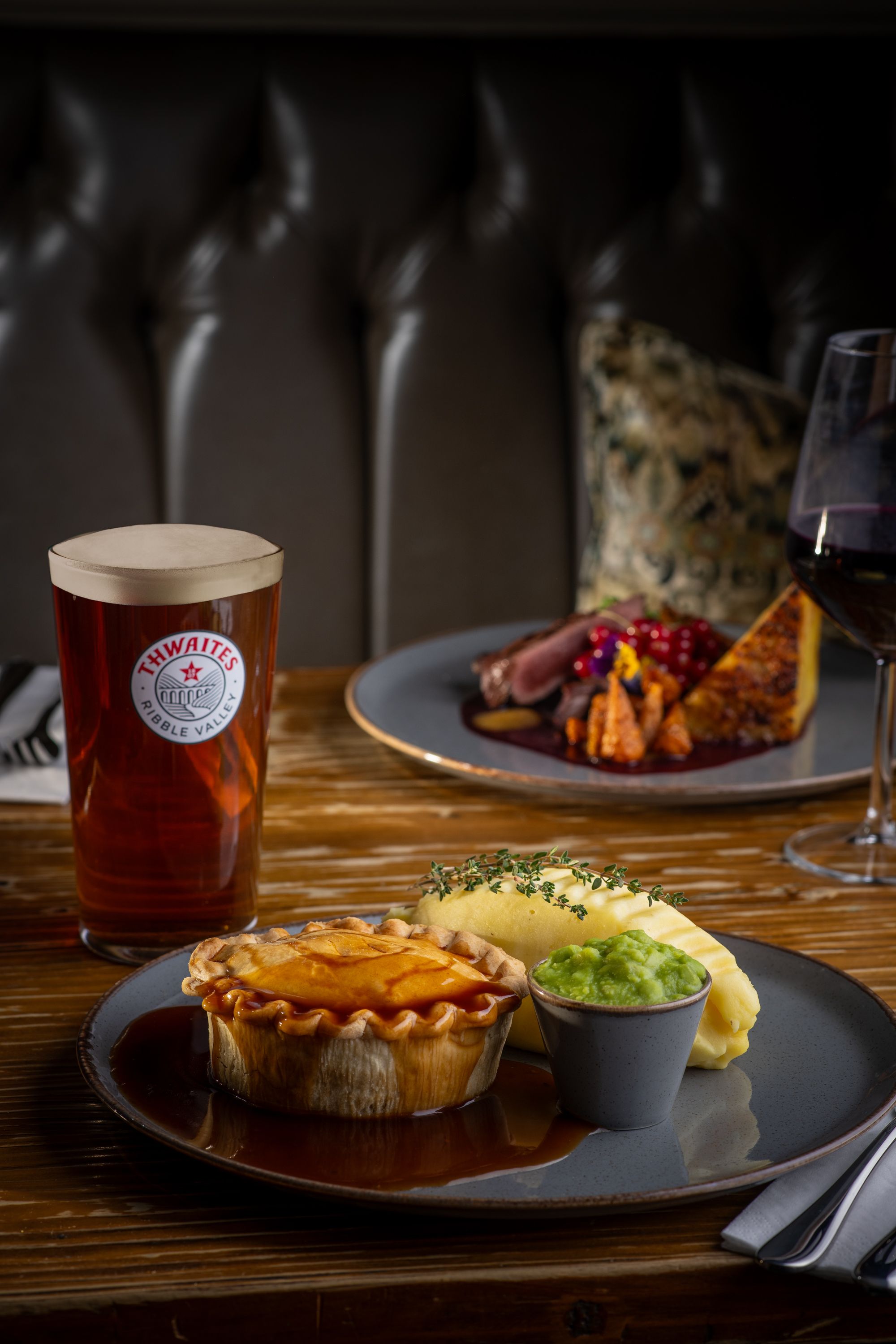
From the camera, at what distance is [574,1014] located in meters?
0.64

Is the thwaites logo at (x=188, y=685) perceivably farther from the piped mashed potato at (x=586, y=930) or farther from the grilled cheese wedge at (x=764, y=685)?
the grilled cheese wedge at (x=764, y=685)

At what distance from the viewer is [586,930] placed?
75 cm

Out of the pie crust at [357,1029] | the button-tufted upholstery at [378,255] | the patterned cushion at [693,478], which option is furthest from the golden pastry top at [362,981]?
the button-tufted upholstery at [378,255]

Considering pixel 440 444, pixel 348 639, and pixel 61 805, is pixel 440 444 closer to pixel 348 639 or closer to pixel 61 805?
Answer: pixel 348 639

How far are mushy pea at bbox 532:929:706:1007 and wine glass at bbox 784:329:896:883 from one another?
413 mm

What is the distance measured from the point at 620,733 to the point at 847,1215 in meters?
0.70

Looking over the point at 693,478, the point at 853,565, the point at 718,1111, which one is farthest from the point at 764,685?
the point at 693,478

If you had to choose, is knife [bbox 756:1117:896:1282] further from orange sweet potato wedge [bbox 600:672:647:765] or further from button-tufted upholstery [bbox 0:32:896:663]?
button-tufted upholstery [bbox 0:32:896:663]

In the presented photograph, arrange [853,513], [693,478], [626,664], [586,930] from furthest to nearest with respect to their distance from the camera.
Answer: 1. [693,478]
2. [626,664]
3. [853,513]
4. [586,930]

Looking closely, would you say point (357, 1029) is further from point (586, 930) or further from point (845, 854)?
point (845, 854)

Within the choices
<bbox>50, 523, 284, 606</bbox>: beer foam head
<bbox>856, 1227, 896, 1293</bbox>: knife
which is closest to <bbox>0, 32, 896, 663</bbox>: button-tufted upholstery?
<bbox>50, 523, 284, 606</bbox>: beer foam head

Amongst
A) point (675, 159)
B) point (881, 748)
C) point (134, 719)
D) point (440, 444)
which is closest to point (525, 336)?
point (440, 444)

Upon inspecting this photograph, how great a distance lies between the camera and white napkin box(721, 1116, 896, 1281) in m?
0.59

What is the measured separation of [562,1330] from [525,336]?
2.24 m
